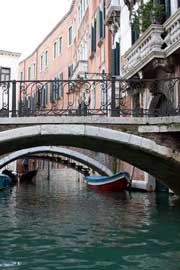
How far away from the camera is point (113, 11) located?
15.1 metres

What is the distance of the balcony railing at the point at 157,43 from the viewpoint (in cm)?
885

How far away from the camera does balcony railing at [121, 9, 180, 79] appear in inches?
348

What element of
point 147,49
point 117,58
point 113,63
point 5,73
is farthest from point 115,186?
point 5,73

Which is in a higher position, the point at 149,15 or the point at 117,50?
the point at 117,50

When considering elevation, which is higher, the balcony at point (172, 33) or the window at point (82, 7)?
the window at point (82, 7)

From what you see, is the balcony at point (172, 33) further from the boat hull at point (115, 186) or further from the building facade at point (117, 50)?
the boat hull at point (115, 186)

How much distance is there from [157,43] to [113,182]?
25.8 feet

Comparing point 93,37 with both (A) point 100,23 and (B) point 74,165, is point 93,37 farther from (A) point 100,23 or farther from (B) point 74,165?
(B) point 74,165

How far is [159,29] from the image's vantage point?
9562 millimetres

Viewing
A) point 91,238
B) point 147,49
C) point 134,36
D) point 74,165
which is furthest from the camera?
point 74,165

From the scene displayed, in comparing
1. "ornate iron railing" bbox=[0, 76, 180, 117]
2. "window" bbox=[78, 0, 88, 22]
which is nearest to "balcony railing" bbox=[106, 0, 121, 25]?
"ornate iron railing" bbox=[0, 76, 180, 117]

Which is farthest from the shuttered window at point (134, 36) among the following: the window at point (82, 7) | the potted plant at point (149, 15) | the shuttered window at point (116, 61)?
the window at point (82, 7)

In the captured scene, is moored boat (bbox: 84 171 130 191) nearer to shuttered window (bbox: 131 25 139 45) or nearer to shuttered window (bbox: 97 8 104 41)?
shuttered window (bbox: 131 25 139 45)

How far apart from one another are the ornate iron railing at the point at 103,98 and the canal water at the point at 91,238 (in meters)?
1.93
